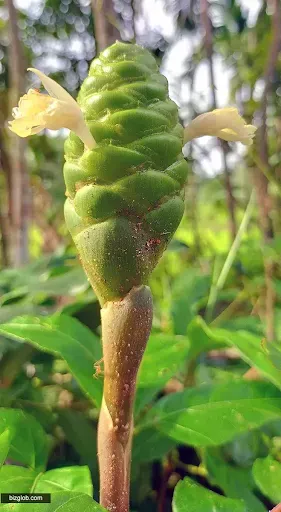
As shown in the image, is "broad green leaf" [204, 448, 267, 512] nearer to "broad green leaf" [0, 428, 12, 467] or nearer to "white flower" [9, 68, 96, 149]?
"broad green leaf" [0, 428, 12, 467]

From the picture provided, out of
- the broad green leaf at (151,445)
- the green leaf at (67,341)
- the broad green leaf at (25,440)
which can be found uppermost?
the green leaf at (67,341)

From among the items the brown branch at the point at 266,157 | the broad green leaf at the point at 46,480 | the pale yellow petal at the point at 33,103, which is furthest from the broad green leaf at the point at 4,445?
the brown branch at the point at 266,157

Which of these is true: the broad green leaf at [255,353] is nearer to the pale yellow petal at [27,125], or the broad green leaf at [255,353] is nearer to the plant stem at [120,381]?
the plant stem at [120,381]

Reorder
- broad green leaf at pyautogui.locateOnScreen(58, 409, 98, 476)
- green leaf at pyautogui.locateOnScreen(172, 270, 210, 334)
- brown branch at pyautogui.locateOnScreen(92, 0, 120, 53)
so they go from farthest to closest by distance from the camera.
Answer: brown branch at pyautogui.locateOnScreen(92, 0, 120, 53) < green leaf at pyautogui.locateOnScreen(172, 270, 210, 334) < broad green leaf at pyautogui.locateOnScreen(58, 409, 98, 476)

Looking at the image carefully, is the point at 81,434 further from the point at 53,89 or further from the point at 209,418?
the point at 53,89

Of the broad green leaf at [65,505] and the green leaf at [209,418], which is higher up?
the broad green leaf at [65,505]

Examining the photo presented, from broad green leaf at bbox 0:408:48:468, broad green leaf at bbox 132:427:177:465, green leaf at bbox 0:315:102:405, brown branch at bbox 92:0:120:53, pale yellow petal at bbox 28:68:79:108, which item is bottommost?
broad green leaf at bbox 132:427:177:465

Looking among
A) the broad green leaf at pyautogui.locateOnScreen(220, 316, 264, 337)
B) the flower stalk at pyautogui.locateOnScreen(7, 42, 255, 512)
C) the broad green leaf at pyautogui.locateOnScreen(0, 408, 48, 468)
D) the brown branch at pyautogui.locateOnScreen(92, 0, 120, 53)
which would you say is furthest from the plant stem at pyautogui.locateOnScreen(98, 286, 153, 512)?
the brown branch at pyautogui.locateOnScreen(92, 0, 120, 53)

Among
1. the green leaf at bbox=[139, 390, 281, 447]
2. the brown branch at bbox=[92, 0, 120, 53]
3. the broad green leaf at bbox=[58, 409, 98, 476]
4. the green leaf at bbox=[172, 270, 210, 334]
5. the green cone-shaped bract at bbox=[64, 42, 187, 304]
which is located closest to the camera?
the green cone-shaped bract at bbox=[64, 42, 187, 304]
